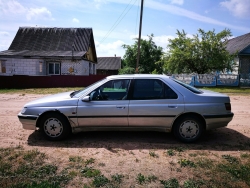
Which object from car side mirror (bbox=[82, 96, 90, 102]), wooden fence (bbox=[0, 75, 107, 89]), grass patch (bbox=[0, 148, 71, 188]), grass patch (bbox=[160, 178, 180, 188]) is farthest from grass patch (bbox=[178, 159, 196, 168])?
wooden fence (bbox=[0, 75, 107, 89])

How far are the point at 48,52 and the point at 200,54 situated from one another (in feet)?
53.5

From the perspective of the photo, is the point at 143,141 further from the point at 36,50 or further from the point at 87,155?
the point at 36,50

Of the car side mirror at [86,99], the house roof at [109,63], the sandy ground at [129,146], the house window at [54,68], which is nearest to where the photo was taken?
the sandy ground at [129,146]

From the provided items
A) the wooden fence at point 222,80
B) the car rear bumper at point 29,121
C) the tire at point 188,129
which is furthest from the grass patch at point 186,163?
the wooden fence at point 222,80

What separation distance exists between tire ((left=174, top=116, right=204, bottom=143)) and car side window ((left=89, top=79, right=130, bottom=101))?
1.31m

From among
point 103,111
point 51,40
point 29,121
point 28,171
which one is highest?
point 51,40

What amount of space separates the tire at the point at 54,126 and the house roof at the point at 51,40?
18740 millimetres

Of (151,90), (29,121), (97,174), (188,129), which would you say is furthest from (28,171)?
(188,129)

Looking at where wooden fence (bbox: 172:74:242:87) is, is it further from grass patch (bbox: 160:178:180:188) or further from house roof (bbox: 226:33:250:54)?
grass patch (bbox: 160:178:180:188)

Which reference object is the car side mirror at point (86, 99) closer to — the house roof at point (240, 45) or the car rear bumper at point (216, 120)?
the car rear bumper at point (216, 120)

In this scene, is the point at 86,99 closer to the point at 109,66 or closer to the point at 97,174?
the point at 97,174

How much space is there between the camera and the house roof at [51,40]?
23781 millimetres

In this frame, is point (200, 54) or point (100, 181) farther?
point (200, 54)

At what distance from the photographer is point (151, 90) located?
4.45 meters
